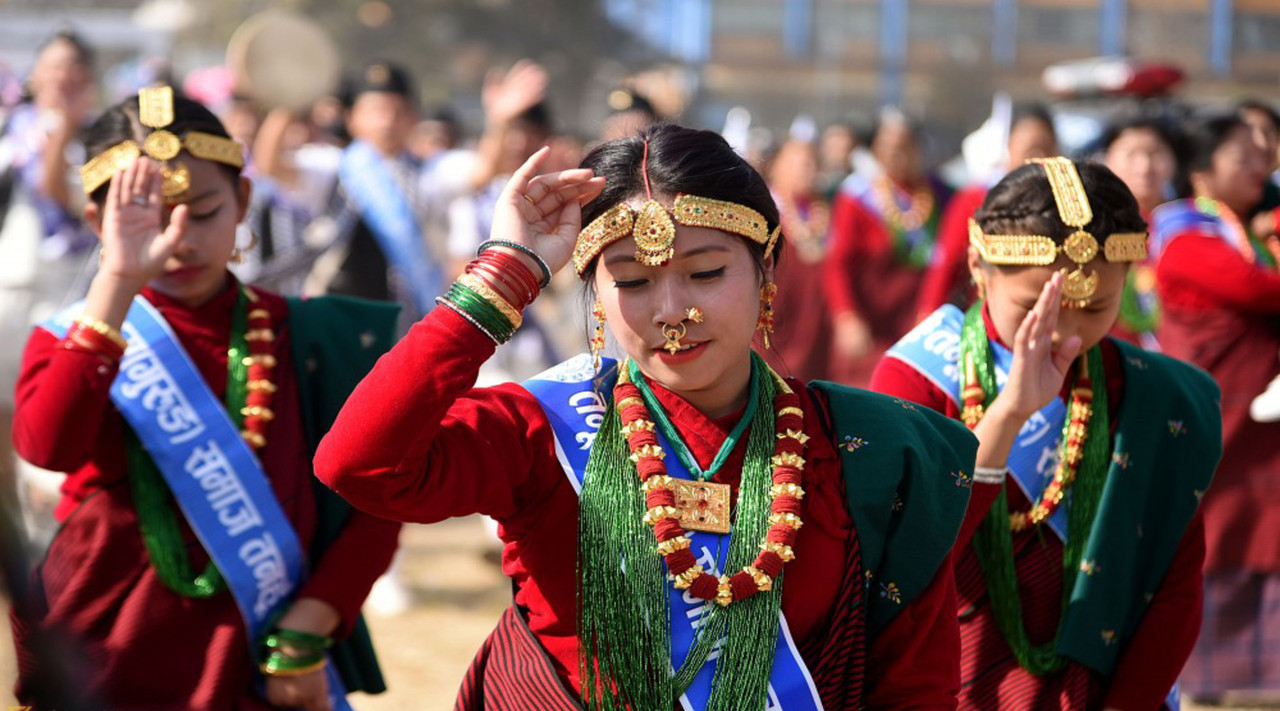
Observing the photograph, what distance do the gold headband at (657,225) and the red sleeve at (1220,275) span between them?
3.50 meters

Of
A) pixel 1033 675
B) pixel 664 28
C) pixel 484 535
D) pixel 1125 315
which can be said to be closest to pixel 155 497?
pixel 1033 675

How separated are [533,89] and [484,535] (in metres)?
2.45

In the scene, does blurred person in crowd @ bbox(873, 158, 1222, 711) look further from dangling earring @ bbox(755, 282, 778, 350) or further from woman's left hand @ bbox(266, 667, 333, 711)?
woman's left hand @ bbox(266, 667, 333, 711)

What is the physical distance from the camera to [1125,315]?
5.64 meters

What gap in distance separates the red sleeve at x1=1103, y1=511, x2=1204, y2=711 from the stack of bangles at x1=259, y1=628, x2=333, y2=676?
1590 mm

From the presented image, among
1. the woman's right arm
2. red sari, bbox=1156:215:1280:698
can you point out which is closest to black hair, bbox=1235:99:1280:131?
red sari, bbox=1156:215:1280:698

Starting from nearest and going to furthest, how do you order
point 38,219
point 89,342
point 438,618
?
point 89,342 < point 438,618 < point 38,219

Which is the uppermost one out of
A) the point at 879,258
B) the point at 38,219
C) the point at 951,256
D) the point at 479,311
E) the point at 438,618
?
the point at 479,311

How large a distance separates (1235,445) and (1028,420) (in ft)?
9.65

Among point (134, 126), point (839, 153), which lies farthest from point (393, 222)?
point (839, 153)

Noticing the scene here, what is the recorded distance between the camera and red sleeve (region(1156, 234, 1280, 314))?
5562 millimetres

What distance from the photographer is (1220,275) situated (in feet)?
18.4

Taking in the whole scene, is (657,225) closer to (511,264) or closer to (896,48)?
(511,264)

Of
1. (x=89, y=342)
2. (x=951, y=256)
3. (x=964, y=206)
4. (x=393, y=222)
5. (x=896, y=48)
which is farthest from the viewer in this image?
(x=896, y=48)
